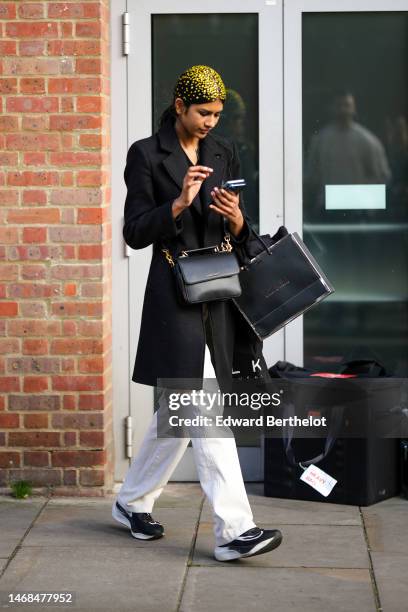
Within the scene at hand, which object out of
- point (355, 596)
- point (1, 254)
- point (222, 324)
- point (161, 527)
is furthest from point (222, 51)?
point (355, 596)

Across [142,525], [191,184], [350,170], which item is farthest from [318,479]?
[191,184]

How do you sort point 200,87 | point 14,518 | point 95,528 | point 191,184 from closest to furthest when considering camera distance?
point 191,184 < point 200,87 < point 95,528 < point 14,518

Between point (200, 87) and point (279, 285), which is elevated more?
point (200, 87)

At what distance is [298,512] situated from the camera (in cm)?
612

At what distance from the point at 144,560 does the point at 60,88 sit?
2.33 meters

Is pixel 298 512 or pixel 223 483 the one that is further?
pixel 298 512

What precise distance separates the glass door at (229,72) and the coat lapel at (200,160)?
4.25 ft

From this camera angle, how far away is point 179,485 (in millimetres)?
6695

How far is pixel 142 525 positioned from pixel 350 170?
2.19 metres

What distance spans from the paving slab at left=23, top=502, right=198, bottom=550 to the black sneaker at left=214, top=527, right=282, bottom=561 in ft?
1.35

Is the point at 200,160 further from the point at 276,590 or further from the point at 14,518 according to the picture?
the point at 14,518

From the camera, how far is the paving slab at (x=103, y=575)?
479 cm

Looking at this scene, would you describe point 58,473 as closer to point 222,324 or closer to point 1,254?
point 1,254

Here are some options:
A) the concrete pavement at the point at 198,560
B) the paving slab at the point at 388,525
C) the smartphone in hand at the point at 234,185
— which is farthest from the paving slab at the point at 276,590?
the smartphone in hand at the point at 234,185
